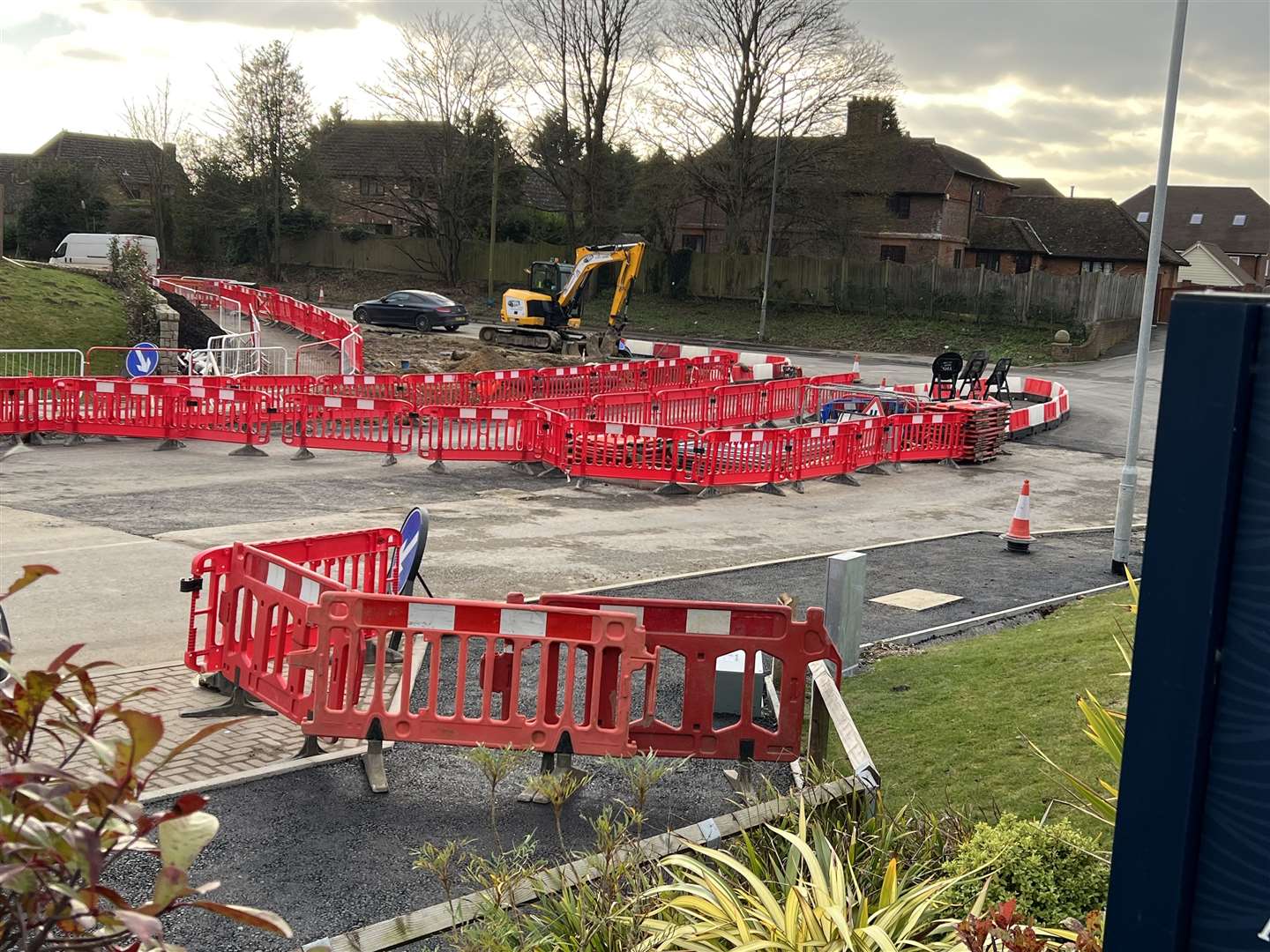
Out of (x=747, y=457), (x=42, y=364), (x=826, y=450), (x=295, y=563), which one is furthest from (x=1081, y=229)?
(x=295, y=563)

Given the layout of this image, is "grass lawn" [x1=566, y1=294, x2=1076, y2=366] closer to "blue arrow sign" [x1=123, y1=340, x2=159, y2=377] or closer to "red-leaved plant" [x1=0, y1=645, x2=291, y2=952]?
"blue arrow sign" [x1=123, y1=340, x2=159, y2=377]

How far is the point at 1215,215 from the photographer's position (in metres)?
90.5

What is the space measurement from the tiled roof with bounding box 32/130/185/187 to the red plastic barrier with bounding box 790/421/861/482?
186ft

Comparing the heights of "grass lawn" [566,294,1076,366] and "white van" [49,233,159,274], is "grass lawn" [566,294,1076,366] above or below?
below

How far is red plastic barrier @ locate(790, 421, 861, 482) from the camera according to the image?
19453 millimetres

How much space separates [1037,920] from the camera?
4.69 metres

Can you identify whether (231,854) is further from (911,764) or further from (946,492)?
(946,492)

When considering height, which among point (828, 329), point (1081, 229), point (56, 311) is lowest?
point (56, 311)

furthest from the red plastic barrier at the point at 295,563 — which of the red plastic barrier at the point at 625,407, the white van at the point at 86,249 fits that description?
the white van at the point at 86,249

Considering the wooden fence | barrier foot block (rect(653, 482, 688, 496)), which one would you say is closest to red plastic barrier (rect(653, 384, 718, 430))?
barrier foot block (rect(653, 482, 688, 496))

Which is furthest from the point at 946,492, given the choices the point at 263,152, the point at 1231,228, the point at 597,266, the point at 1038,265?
the point at 1231,228

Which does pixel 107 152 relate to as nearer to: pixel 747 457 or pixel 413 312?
pixel 413 312

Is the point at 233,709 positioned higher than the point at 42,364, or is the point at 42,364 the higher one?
the point at 42,364

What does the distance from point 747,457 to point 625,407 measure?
4337 millimetres
